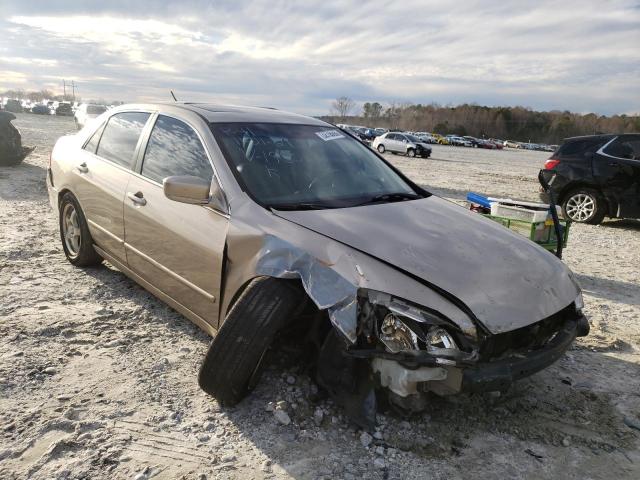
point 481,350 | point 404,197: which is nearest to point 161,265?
point 404,197

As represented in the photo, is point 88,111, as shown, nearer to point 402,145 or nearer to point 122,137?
point 402,145

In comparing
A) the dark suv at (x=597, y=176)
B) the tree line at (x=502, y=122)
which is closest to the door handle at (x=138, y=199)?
the dark suv at (x=597, y=176)

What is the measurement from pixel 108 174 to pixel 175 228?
1224 millimetres

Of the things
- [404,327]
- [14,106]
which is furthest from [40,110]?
[404,327]

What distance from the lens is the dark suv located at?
8570 mm

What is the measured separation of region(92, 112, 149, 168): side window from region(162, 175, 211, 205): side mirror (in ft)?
3.63

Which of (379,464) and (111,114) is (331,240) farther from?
(111,114)

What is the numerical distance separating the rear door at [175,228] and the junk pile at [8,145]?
9.48 m

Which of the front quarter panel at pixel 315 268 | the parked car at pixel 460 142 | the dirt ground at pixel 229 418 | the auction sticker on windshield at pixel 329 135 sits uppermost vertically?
the auction sticker on windshield at pixel 329 135

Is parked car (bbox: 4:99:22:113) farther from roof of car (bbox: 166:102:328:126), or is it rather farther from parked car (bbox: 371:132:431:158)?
roof of car (bbox: 166:102:328:126)

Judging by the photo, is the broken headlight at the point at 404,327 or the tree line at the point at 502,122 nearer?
the broken headlight at the point at 404,327

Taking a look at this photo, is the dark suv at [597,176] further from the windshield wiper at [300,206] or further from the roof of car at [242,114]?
the windshield wiper at [300,206]

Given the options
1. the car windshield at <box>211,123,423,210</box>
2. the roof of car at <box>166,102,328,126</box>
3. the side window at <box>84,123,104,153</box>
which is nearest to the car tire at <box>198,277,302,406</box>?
A: the car windshield at <box>211,123,423,210</box>

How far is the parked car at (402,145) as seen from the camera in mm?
29656
